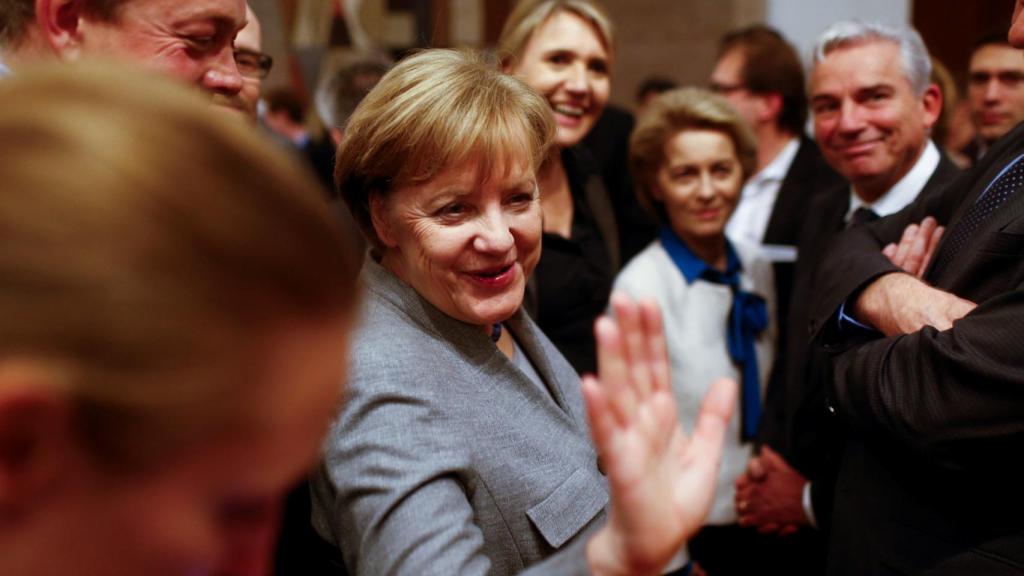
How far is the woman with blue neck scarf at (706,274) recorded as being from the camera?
9.82 ft

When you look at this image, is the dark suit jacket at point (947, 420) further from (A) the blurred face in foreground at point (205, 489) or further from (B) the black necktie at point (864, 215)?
(A) the blurred face in foreground at point (205, 489)

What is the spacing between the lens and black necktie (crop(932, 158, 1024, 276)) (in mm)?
1718

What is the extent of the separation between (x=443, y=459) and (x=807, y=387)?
5.43 feet

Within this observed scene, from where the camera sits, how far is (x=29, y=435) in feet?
1.88

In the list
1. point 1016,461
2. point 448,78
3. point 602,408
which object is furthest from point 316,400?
point 1016,461

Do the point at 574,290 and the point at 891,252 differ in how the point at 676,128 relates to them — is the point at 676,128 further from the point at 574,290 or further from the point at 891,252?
the point at 891,252

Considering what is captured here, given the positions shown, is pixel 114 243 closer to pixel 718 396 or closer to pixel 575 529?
pixel 718 396

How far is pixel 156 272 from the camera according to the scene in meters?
0.58

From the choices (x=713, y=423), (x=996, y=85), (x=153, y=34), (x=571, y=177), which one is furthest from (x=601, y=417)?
(x=996, y=85)

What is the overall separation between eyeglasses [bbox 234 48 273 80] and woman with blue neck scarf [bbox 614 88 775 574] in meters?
1.24

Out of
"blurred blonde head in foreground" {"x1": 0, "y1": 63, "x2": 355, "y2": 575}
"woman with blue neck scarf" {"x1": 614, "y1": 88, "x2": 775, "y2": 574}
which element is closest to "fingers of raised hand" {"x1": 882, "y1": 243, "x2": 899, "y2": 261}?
"woman with blue neck scarf" {"x1": 614, "y1": 88, "x2": 775, "y2": 574}

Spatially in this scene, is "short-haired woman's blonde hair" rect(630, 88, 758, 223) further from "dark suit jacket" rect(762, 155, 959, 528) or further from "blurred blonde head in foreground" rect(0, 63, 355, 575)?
"blurred blonde head in foreground" rect(0, 63, 355, 575)

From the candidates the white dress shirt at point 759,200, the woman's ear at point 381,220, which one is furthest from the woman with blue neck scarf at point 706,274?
the woman's ear at point 381,220

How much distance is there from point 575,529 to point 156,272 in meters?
1.01
